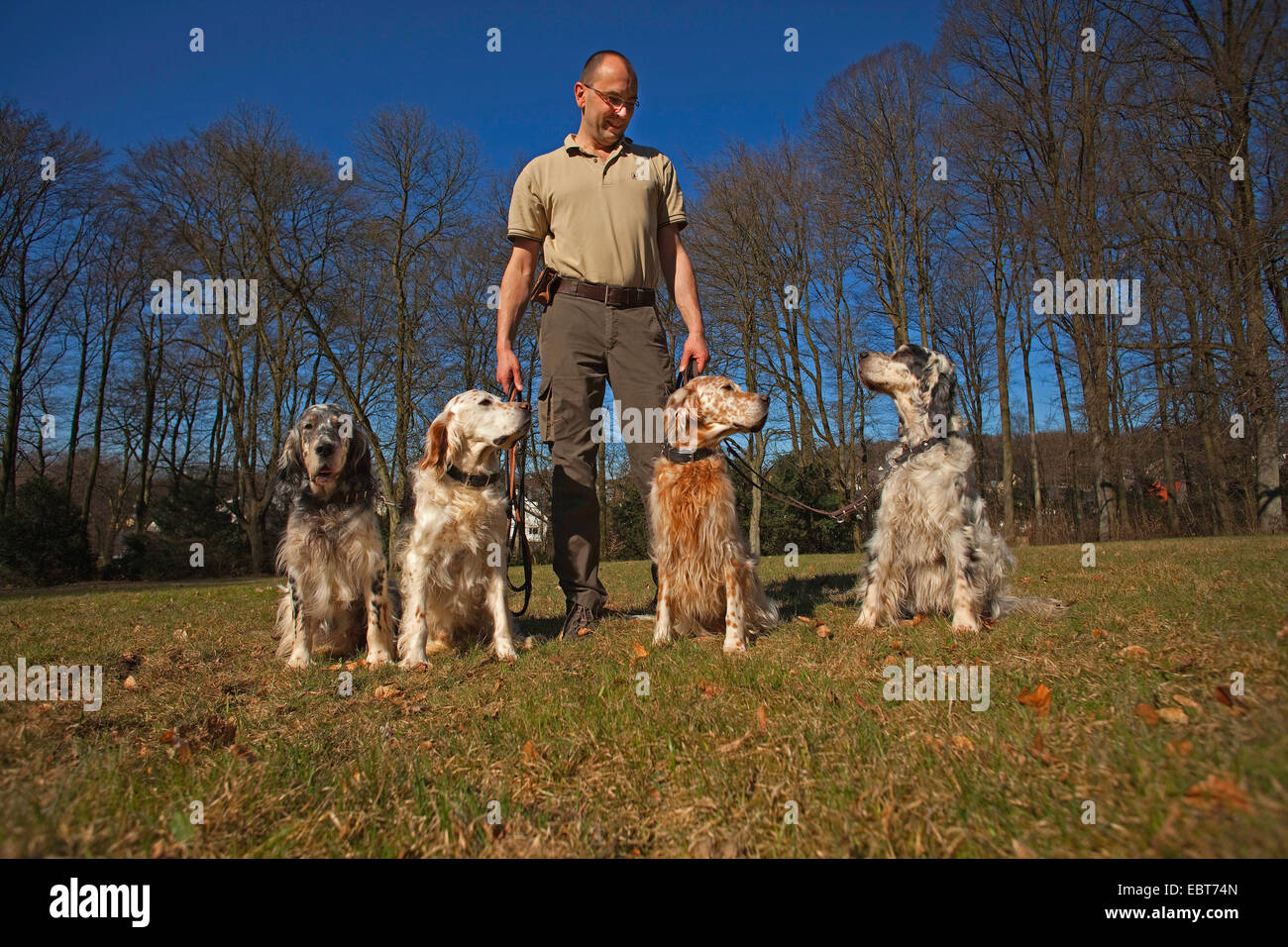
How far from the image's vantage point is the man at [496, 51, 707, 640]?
4.66 m

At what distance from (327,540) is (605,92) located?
11.1 feet

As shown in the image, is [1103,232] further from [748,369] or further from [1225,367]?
[748,369]

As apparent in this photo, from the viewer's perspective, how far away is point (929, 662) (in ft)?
10.6

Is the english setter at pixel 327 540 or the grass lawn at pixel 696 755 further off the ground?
the english setter at pixel 327 540

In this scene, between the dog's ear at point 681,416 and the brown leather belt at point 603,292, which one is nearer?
the dog's ear at point 681,416

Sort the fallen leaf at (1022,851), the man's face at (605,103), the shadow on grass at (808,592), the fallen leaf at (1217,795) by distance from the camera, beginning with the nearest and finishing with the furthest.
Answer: the fallen leaf at (1217,795) → the fallen leaf at (1022,851) → the man's face at (605,103) → the shadow on grass at (808,592)

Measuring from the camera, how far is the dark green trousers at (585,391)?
469 centimetres

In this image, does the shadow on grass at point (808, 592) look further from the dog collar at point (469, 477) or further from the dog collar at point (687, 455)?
the dog collar at point (469, 477)

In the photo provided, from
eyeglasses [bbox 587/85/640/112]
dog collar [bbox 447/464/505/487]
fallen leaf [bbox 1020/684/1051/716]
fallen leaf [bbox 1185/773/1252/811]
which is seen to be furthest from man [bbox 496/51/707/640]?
fallen leaf [bbox 1185/773/1252/811]

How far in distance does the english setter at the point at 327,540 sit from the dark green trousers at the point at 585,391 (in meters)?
1.25

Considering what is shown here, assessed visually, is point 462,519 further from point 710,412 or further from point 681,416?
point 710,412

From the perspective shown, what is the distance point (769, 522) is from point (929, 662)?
17442 mm

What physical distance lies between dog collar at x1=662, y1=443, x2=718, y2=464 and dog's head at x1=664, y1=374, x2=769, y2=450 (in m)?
0.03

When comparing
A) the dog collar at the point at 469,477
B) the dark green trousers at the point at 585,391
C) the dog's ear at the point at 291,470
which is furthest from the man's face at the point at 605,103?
the dog's ear at the point at 291,470
